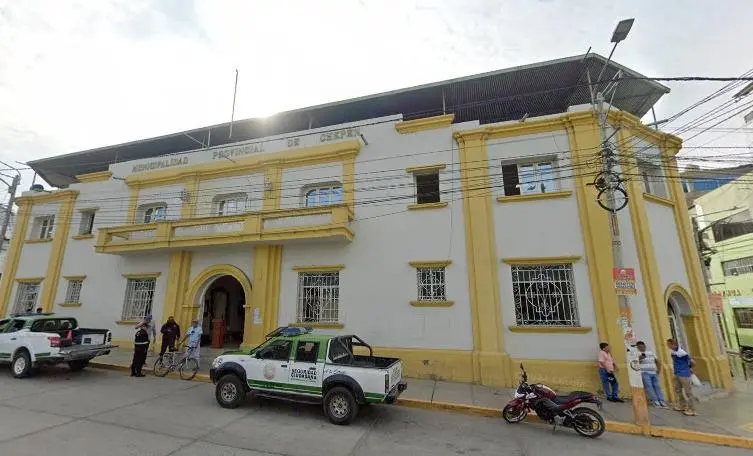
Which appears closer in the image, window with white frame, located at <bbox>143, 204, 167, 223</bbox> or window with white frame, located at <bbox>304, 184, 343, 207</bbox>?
window with white frame, located at <bbox>304, 184, 343, 207</bbox>

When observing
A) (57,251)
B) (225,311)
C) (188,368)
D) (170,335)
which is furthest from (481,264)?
(57,251)

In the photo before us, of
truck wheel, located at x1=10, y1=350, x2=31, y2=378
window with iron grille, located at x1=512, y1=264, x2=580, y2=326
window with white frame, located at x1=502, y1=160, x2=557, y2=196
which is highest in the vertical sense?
window with white frame, located at x1=502, y1=160, x2=557, y2=196

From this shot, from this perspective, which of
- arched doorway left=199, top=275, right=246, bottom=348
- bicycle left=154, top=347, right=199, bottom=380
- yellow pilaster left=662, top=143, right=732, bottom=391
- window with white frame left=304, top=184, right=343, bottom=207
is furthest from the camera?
arched doorway left=199, top=275, right=246, bottom=348

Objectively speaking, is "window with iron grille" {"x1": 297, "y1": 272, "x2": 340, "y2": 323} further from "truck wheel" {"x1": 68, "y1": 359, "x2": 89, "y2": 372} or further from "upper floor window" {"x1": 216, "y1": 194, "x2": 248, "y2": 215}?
"truck wheel" {"x1": 68, "y1": 359, "x2": 89, "y2": 372}

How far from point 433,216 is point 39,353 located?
12.1 m

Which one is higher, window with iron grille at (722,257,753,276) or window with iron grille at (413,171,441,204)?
window with iron grille at (413,171,441,204)

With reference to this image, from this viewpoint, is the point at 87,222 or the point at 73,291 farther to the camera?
the point at 87,222

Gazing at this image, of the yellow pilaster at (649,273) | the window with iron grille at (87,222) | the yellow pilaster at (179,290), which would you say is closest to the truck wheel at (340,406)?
the yellow pilaster at (649,273)

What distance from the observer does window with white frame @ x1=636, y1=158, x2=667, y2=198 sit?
1120cm

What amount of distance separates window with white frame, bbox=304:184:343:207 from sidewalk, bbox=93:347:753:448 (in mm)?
6618

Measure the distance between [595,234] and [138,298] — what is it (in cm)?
1657

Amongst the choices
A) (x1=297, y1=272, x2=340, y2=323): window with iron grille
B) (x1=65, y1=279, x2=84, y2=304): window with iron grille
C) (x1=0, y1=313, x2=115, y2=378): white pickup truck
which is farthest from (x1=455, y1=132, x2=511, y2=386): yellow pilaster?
(x1=65, y1=279, x2=84, y2=304): window with iron grille

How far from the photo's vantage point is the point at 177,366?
404 inches

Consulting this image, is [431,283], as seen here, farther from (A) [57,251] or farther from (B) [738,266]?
(B) [738,266]
